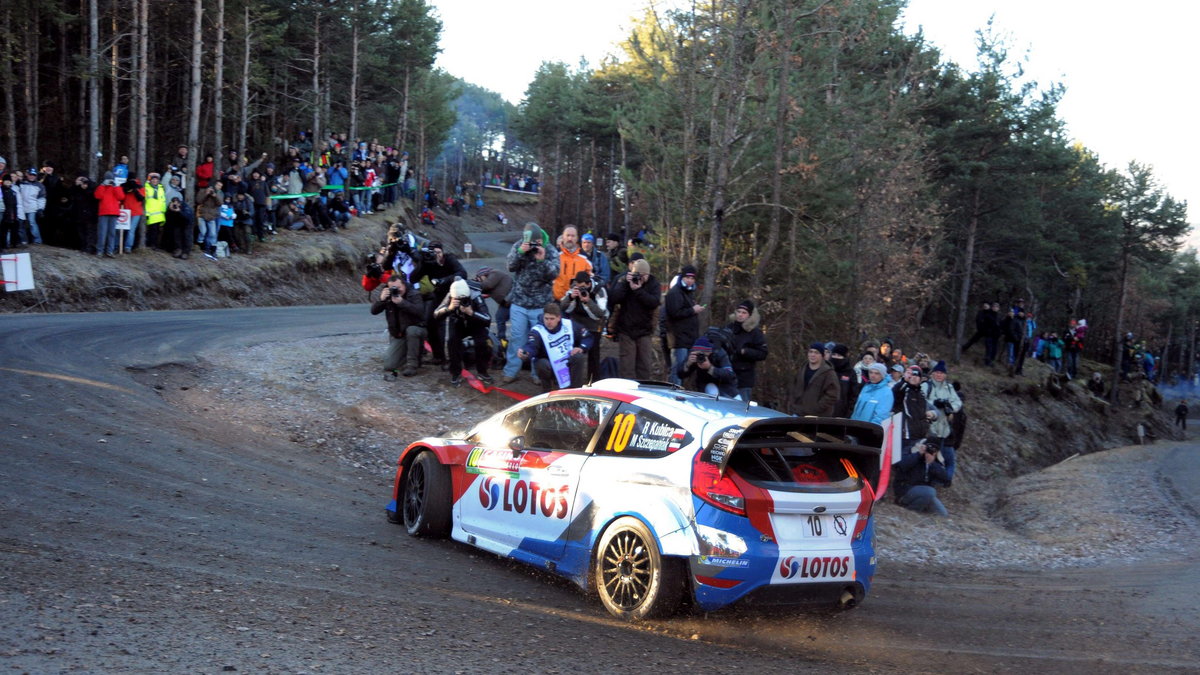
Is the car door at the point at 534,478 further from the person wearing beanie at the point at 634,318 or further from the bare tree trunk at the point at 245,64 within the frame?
the bare tree trunk at the point at 245,64

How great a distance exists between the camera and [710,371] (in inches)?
500

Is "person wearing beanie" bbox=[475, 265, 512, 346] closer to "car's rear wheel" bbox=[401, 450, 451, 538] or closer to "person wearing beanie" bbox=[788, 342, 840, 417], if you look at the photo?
"person wearing beanie" bbox=[788, 342, 840, 417]

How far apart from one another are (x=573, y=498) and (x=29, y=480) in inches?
194

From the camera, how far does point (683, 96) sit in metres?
17.4

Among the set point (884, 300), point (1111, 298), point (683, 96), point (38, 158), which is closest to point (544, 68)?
point (1111, 298)

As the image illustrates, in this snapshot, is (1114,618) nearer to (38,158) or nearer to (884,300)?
(884,300)

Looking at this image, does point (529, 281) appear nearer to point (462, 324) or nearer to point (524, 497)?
point (462, 324)

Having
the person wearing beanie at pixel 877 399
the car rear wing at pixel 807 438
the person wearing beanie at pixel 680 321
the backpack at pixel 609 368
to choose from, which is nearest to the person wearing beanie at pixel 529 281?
the backpack at pixel 609 368

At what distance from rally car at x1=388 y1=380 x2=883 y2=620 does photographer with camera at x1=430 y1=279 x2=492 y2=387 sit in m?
6.15

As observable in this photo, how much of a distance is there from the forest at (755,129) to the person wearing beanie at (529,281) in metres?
3.57

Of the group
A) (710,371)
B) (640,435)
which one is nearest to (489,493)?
(640,435)

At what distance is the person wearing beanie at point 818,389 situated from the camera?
13.1 meters

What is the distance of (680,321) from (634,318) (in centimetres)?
73

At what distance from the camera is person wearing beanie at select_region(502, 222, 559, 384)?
45.9ft
